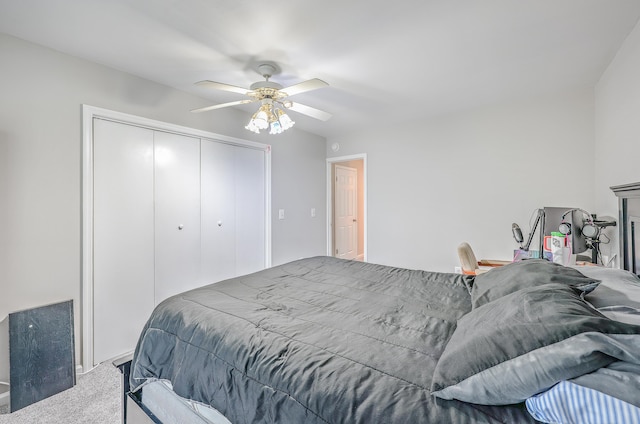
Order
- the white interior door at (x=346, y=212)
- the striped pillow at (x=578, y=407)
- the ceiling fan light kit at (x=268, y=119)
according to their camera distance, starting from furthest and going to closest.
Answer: the white interior door at (x=346, y=212), the ceiling fan light kit at (x=268, y=119), the striped pillow at (x=578, y=407)

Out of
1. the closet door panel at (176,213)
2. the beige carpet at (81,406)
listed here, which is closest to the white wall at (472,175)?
the closet door panel at (176,213)

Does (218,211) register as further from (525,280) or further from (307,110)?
(525,280)

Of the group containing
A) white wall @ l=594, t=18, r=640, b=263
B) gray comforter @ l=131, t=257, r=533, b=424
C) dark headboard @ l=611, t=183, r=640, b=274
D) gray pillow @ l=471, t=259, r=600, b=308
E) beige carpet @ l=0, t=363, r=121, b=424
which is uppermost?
white wall @ l=594, t=18, r=640, b=263

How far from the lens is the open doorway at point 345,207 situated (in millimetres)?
4734

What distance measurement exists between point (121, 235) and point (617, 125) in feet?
13.5

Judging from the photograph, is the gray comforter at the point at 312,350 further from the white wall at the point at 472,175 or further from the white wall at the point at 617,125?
the white wall at the point at 472,175

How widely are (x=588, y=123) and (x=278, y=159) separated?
3408 mm

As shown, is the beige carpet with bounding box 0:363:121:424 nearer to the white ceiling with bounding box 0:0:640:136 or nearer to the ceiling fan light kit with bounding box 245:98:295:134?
the ceiling fan light kit with bounding box 245:98:295:134

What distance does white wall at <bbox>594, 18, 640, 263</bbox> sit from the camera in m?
1.78

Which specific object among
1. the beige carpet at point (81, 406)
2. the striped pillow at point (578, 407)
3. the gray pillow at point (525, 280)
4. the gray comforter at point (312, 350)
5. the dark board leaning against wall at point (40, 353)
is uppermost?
the gray pillow at point (525, 280)

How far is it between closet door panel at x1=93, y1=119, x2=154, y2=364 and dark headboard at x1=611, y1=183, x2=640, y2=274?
11.5 feet

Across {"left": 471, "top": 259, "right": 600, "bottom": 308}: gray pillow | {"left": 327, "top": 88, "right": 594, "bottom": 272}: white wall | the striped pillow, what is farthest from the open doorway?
the striped pillow

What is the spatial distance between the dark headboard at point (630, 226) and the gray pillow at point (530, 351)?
1.13 meters

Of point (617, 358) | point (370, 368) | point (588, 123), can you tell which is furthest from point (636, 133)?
point (370, 368)
